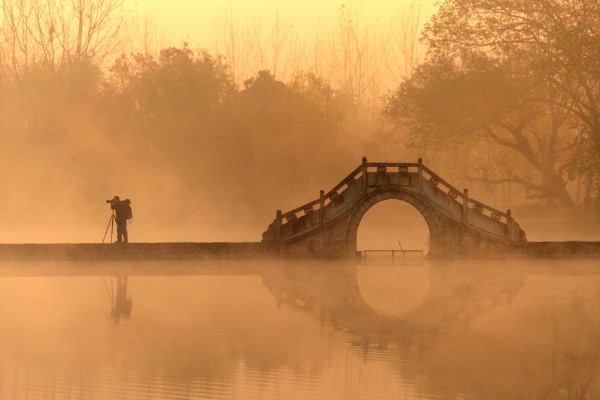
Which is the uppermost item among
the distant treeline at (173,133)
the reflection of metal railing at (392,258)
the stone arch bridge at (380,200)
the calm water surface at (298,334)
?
the distant treeline at (173,133)

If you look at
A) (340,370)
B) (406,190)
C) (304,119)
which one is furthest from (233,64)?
(340,370)

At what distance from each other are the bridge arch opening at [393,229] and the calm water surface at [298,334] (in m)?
14.6

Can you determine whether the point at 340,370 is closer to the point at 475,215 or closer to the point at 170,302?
the point at 170,302

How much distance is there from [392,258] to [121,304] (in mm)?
20501

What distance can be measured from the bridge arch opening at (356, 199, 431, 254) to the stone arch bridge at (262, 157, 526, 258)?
16.5ft

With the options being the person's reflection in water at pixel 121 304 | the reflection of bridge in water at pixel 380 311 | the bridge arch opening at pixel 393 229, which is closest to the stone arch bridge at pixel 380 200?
the reflection of bridge in water at pixel 380 311

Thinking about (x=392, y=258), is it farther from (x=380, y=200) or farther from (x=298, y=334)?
(x=298, y=334)

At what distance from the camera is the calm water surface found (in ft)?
60.1

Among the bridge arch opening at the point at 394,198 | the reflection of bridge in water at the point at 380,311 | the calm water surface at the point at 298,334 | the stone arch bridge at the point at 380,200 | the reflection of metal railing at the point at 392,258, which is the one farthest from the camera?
the reflection of metal railing at the point at 392,258

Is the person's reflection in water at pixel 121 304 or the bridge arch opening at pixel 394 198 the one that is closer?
the person's reflection in water at pixel 121 304

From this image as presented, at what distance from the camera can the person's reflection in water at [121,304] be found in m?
26.6

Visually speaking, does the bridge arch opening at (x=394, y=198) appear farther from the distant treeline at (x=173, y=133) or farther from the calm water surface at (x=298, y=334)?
the distant treeline at (x=173, y=133)

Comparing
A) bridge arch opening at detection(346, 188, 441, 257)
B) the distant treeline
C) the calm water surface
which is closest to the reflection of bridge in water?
the calm water surface

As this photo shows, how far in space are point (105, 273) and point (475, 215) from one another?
15.6 m
